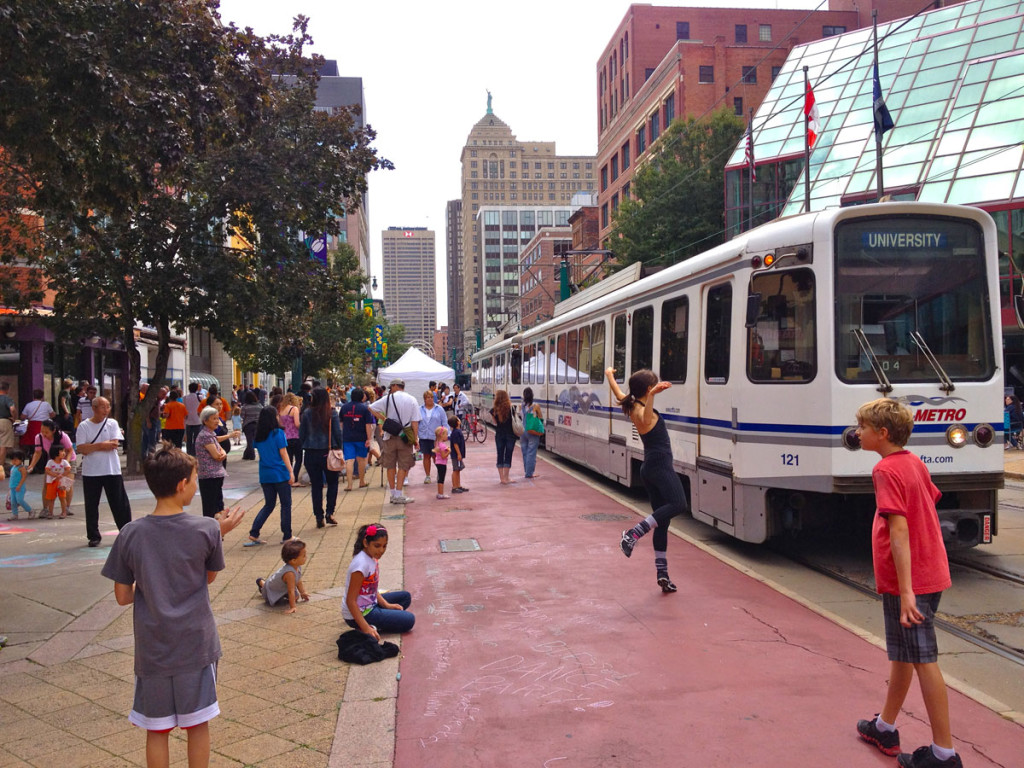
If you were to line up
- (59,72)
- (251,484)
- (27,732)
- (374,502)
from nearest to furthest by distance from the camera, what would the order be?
(27,732) → (59,72) → (374,502) → (251,484)

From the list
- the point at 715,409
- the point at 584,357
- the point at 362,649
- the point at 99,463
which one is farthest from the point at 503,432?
the point at 362,649

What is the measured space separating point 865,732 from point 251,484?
544 inches

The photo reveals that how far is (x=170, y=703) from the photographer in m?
3.48

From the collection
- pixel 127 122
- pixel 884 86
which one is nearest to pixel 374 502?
pixel 127 122

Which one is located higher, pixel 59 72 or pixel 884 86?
pixel 884 86

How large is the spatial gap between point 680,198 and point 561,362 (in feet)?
80.5

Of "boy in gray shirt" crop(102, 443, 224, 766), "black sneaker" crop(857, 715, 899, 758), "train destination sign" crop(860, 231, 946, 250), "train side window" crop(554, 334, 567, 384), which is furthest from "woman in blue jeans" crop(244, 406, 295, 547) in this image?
"train side window" crop(554, 334, 567, 384)

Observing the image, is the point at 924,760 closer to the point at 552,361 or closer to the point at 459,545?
the point at 459,545

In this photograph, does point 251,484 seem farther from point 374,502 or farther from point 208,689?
point 208,689

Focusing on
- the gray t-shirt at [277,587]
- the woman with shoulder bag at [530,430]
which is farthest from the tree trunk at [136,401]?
the gray t-shirt at [277,587]

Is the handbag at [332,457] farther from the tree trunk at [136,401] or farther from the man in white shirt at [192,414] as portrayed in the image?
the man in white shirt at [192,414]

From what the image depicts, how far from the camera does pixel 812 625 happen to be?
20.2ft

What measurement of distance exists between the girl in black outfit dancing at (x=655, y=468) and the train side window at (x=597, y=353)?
664 centimetres

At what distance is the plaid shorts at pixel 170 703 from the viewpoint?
346 cm
